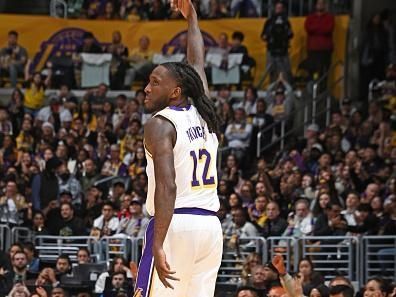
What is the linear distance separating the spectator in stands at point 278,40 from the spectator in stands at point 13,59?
489 centimetres

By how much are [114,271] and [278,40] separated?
9421 millimetres

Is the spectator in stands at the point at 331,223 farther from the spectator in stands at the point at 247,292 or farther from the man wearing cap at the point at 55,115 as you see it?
the man wearing cap at the point at 55,115

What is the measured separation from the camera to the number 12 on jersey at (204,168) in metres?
8.81

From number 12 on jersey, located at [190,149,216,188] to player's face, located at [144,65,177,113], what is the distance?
41cm

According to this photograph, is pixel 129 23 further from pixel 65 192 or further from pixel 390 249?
pixel 390 249

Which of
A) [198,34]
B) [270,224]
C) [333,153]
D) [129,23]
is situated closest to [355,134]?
[333,153]

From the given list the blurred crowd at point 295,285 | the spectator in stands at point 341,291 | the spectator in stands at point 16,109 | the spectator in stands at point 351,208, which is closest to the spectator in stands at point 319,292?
the blurred crowd at point 295,285

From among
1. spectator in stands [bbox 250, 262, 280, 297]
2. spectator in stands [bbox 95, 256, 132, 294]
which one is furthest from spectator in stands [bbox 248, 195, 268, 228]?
spectator in stands [bbox 250, 262, 280, 297]

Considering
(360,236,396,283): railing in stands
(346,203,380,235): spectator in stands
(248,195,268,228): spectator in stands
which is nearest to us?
(360,236,396,283): railing in stands

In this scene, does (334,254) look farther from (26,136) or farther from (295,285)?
(26,136)

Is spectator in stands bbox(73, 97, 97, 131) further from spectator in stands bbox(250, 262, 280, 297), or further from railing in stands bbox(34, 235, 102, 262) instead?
spectator in stands bbox(250, 262, 280, 297)

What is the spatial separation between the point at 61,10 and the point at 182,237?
66.4ft

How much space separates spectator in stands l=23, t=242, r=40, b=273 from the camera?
60.8 ft

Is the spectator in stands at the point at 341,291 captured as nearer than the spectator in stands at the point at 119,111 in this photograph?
Yes
